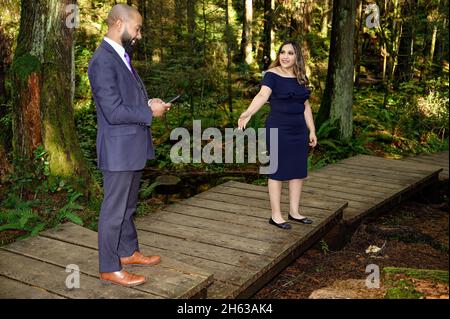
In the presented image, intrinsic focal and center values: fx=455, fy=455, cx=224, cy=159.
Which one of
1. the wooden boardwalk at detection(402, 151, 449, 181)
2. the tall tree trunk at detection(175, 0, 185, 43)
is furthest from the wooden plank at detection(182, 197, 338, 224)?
the tall tree trunk at detection(175, 0, 185, 43)

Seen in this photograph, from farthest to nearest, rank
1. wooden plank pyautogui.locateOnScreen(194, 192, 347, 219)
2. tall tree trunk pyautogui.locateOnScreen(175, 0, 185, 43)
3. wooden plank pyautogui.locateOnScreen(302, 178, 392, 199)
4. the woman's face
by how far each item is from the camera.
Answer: tall tree trunk pyautogui.locateOnScreen(175, 0, 185, 43), wooden plank pyautogui.locateOnScreen(302, 178, 392, 199), wooden plank pyautogui.locateOnScreen(194, 192, 347, 219), the woman's face

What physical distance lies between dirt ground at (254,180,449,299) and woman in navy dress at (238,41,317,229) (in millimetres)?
783

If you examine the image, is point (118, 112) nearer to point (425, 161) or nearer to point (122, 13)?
point (122, 13)

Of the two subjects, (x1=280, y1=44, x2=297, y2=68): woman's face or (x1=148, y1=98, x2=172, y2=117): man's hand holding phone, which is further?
(x1=280, y1=44, x2=297, y2=68): woman's face

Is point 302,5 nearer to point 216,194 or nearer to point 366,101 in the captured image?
point 366,101

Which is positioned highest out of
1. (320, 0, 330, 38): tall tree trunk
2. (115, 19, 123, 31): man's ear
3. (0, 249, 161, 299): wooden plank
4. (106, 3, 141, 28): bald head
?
(320, 0, 330, 38): tall tree trunk

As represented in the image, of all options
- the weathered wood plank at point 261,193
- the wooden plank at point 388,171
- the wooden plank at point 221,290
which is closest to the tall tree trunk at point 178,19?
the wooden plank at point 388,171

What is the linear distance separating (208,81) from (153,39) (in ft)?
7.80

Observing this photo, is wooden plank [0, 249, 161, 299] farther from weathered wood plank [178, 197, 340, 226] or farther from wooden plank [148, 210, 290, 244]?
weathered wood plank [178, 197, 340, 226]

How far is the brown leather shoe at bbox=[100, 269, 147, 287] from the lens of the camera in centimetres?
365

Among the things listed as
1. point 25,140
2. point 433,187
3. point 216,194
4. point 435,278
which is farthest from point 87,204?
point 433,187

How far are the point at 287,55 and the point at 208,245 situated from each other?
235 cm

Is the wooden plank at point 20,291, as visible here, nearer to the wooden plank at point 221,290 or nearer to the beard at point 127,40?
the wooden plank at point 221,290

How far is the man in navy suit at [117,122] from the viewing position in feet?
11.1
